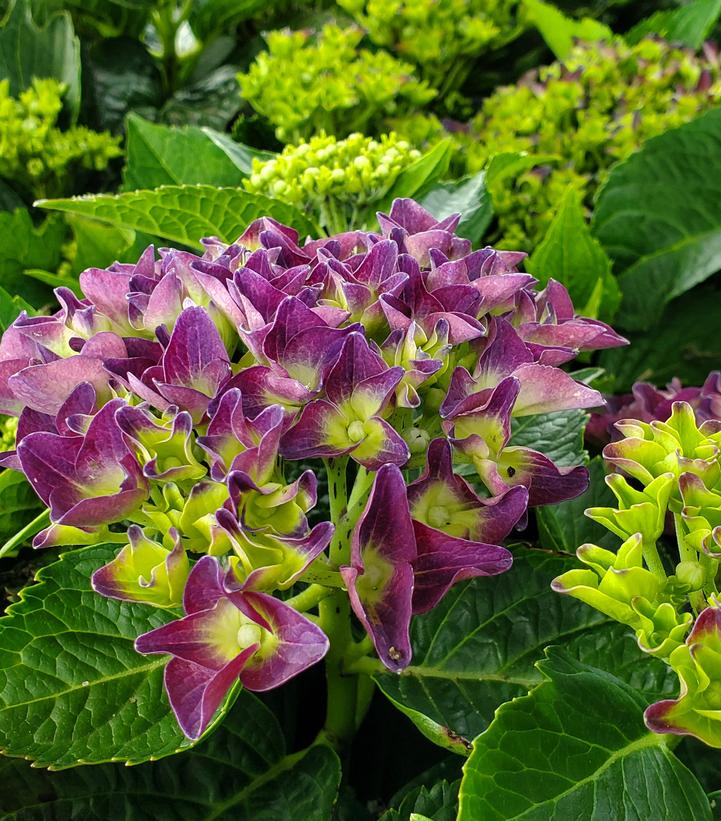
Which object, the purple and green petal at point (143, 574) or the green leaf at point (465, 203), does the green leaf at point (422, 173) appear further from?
the purple and green petal at point (143, 574)

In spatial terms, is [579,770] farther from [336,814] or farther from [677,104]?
[677,104]

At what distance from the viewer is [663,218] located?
0.88m

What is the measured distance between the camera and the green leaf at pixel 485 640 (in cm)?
50

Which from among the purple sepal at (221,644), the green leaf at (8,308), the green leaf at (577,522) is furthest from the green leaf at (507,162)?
the purple sepal at (221,644)

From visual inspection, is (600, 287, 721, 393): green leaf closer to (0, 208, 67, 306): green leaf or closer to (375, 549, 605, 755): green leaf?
(375, 549, 605, 755): green leaf

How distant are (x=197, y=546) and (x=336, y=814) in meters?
0.25

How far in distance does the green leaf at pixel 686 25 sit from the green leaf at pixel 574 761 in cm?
86

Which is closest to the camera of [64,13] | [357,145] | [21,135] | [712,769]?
[712,769]

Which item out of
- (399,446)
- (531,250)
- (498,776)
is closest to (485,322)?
(399,446)

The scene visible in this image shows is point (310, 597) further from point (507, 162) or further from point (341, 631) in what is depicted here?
point (507, 162)

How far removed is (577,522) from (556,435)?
6 cm

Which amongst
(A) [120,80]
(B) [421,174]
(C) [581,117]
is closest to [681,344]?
(C) [581,117]

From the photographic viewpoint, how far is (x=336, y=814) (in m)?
0.56

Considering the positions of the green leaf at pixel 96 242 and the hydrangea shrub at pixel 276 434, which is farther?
the green leaf at pixel 96 242
